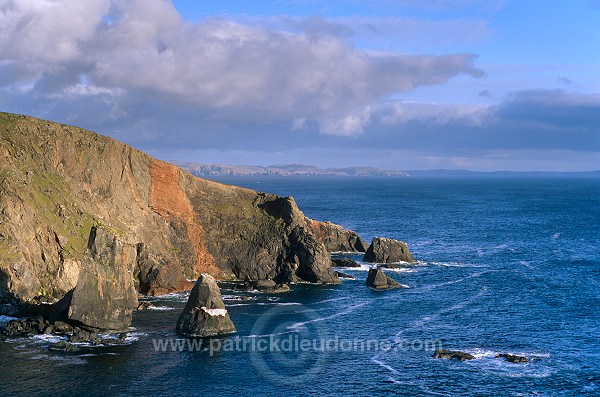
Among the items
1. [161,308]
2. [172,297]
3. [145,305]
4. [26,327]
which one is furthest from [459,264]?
[26,327]

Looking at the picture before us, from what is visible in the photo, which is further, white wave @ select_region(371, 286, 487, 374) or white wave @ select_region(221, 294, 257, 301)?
white wave @ select_region(221, 294, 257, 301)

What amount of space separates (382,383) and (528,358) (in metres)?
19.3

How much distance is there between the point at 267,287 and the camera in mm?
108750

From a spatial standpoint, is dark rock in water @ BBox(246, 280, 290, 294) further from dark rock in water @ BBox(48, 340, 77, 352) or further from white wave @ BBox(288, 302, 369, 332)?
dark rock in water @ BBox(48, 340, 77, 352)

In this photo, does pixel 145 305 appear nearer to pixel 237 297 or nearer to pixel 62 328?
pixel 237 297

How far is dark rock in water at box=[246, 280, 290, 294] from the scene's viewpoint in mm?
107625

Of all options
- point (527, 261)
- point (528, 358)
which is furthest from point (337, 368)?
point (527, 261)

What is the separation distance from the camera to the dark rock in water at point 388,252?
5325 inches

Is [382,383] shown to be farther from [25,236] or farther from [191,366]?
[25,236]

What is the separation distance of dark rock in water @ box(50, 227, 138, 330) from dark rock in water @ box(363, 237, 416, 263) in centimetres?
6435

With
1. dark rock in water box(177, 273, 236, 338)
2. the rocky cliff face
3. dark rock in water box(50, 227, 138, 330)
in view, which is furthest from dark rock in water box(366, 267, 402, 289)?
dark rock in water box(50, 227, 138, 330)

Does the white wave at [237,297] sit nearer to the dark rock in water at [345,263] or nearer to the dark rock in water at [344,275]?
the dark rock in water at [344,275]

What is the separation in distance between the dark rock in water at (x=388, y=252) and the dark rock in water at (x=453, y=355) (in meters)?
62.4

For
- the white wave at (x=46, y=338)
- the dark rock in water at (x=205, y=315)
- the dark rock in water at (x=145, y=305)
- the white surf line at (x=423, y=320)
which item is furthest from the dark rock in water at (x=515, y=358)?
the white wave at (x=46, y=338)
